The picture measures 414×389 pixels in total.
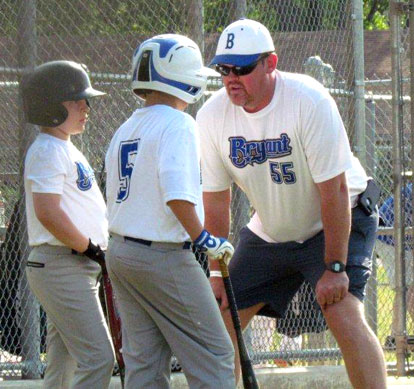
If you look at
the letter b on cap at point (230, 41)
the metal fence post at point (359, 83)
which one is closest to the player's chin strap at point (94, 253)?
the letter b on cap at point (230, 41)

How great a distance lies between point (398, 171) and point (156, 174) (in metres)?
2.92

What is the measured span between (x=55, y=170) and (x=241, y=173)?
0.90m

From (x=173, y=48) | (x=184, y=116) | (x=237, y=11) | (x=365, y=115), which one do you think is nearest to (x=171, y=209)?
(x=184, y=116)

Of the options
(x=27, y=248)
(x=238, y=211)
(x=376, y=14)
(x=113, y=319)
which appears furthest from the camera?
(x=376, y=14)

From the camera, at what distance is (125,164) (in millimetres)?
4785

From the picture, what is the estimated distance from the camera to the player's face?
5.59 meters

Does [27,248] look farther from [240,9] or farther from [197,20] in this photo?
[240,9]

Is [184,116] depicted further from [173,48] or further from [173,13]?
[173,13]

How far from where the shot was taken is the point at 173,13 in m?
7.12

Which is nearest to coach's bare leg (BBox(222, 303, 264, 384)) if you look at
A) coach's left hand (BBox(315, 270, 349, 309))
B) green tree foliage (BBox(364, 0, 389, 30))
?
coach's left hand (BBox(315, 270, 349, 309))

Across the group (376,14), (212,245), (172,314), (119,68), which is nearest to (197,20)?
(119,68)

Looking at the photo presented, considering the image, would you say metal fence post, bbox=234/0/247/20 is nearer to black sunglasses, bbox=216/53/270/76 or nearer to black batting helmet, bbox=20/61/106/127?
black batting helmet, bbox=20/61/106/127

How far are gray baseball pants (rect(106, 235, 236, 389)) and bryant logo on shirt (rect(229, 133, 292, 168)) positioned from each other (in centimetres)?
77

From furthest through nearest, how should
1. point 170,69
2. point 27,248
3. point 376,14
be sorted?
point 376,14
point 27,248
point 170,69
